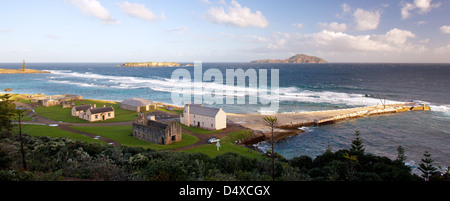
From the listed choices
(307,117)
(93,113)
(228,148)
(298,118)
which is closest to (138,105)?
(93,113)

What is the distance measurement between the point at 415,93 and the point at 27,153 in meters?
112

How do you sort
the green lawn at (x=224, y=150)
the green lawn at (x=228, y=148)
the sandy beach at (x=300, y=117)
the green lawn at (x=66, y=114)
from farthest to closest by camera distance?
the sandy beach at (x=300, y=117)
the green lawn at (x=66, y=114)
the green lawn at (x=224, y=150)
the green lawn at (x=228, y=148)

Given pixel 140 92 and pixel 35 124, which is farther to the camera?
pixel 140 92

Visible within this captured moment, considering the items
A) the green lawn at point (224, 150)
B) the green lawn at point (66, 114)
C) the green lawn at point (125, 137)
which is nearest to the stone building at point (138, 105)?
the green lawn at point (66, 114)

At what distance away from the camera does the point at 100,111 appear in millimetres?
49531

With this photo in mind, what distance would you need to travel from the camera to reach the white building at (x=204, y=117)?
45.7 m

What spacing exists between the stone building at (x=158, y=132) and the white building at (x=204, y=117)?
8.26m

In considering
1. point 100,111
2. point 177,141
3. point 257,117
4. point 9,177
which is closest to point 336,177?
point 9,177

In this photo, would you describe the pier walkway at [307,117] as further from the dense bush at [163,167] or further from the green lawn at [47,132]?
the green lawn at [47,132]

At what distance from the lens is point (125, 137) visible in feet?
129

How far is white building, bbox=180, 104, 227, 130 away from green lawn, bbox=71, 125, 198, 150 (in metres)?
5.50

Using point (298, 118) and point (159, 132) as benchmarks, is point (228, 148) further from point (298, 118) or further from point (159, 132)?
point (298, 118)

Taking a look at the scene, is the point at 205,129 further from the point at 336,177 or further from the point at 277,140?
the point at 336,177
